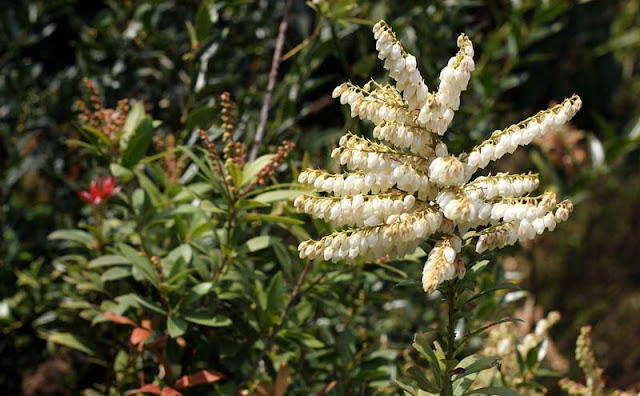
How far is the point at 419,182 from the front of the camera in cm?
84

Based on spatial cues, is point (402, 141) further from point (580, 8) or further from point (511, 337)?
point (580, 8)

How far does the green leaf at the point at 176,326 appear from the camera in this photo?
114 centimetres

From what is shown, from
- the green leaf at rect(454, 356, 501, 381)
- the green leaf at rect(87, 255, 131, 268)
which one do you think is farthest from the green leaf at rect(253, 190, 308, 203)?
the green leaf at rect(454, 356, 501, 381)

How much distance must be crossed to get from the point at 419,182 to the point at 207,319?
459 millimetres

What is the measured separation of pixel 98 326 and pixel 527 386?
0.83m

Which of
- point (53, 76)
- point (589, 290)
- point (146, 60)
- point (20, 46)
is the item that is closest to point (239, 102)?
point (146, 60)

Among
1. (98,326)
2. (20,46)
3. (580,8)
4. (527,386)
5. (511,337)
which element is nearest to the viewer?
(527,386)

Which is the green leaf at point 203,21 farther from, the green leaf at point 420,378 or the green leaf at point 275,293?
the green leaf at point 420,378

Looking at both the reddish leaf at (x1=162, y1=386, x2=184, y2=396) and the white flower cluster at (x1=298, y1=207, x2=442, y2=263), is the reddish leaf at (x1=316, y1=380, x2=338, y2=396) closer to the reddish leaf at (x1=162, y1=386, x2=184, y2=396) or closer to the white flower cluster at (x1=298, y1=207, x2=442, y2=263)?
the reddish leaf at (x1=162, y1=386, x2=184, y2=396)

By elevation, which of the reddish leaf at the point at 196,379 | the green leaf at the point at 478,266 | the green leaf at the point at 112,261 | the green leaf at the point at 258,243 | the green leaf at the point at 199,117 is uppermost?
the green leaf at the point at 199,117

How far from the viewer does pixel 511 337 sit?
4.71 ft

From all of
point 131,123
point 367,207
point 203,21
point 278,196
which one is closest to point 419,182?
point 367,207

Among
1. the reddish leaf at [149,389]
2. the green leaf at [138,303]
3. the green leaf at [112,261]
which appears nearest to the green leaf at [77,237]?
the green leaf at [112,261]

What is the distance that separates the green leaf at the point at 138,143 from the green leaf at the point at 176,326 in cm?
26
